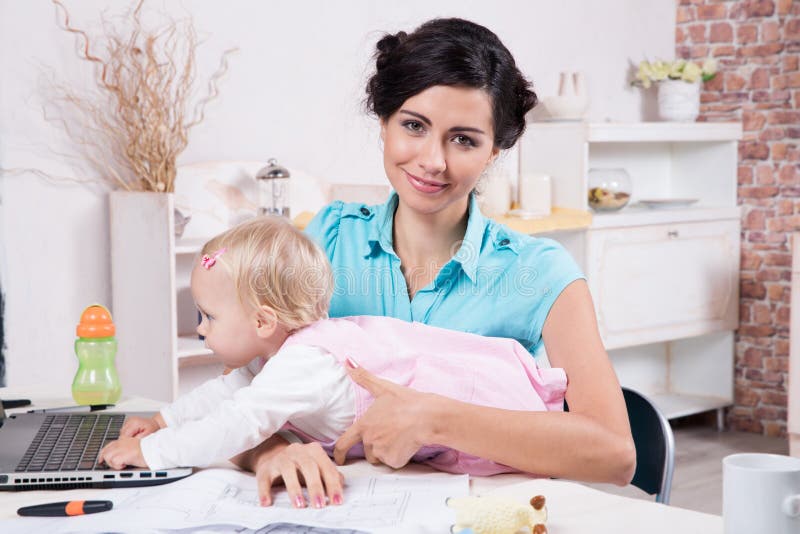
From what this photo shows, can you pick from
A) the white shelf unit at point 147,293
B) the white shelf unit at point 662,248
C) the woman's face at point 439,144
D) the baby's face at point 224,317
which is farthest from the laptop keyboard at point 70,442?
the white shelf unit at point 662,248

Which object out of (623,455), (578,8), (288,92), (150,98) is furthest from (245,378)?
(578,8)

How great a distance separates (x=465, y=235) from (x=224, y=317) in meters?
0.49

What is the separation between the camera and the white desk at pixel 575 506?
1188 mm

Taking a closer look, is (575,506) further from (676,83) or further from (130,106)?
(676,83)

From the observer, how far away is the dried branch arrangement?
3355mm

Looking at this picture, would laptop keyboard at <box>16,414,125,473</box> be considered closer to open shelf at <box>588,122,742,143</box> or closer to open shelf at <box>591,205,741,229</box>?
open shelf at <box>591,205,741,229</box>

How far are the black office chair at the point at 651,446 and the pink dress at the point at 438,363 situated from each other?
29 cm

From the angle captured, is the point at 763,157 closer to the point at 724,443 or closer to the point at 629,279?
the point at 629,279

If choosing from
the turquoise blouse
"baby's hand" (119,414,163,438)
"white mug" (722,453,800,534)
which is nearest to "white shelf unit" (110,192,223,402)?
the turquoise blouse

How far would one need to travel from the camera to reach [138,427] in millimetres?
1596

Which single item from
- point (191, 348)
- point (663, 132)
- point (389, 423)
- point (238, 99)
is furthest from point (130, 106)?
point (663, 132)

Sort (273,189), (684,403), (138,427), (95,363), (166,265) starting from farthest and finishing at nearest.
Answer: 1. (684,403)
2. (273,189)
3. (166,265)
4. (95,363)
5. (138,427)

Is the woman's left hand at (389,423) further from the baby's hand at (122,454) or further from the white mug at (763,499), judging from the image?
the white mug at (763,499)

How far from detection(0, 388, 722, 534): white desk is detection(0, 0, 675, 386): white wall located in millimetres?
1801
